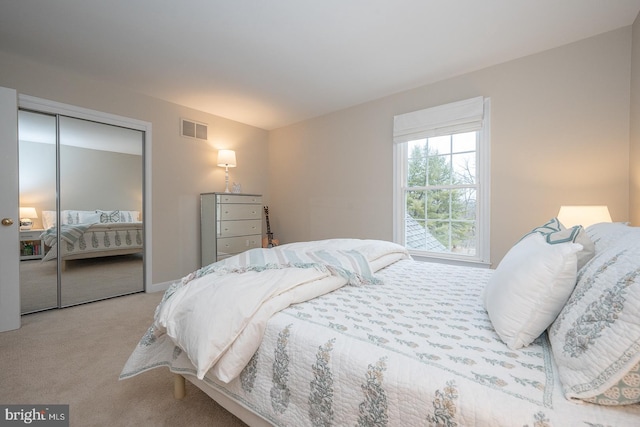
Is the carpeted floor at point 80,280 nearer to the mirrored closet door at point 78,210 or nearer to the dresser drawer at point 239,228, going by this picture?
the mirrored closet door at point 78,210

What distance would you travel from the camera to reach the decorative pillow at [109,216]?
3.25 m

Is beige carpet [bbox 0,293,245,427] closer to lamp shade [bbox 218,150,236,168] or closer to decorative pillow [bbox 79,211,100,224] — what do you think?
decorative pillow [bbox 79,211,100,224]

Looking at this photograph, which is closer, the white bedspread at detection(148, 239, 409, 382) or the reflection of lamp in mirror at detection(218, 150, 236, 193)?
the white bedspread at detection(148, 239, 409, 382)

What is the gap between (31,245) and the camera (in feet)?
9.21

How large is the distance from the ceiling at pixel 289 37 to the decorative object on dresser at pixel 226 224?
143 cm

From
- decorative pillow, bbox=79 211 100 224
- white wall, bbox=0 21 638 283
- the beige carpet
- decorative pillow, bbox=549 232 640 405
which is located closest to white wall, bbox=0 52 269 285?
white wall, bbox=0 21 638 283

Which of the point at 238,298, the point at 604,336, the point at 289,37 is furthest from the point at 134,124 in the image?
the point at 604,336

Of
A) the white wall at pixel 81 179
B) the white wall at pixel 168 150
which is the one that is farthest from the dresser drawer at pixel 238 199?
the white wall at pixel 81 179

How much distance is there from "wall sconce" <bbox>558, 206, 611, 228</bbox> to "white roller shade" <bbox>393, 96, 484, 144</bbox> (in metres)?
1.15

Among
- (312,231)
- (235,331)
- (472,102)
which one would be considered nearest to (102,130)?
(312,231)

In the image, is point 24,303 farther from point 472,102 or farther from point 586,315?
point 472,102

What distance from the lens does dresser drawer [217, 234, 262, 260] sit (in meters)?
3.83

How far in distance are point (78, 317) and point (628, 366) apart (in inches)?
148

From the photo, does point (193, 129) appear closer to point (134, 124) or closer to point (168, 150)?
point (168, 150)
